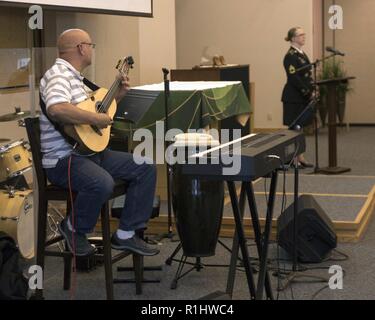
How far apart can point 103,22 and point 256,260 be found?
3.39 meters

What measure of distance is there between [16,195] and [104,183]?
96 cm

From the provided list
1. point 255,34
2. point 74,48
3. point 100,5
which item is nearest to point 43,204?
point 74,48

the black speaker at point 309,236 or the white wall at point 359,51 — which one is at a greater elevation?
the white wall at point 359,51

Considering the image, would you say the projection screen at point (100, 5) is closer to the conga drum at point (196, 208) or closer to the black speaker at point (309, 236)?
the conga drum at point (196, 208)

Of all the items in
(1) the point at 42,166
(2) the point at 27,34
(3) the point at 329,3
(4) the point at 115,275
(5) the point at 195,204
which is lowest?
(4) the point at 115,275

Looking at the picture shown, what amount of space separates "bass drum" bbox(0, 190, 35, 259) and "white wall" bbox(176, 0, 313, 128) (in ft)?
20.7

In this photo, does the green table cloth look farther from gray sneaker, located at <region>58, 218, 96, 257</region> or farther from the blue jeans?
gray sneaker, located at <region>58, 218, 96, 257</region>

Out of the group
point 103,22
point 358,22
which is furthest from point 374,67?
point 103,22

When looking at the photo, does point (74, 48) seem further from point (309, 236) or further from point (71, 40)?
point (309, 236)

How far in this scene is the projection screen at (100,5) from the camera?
4806 millimetres

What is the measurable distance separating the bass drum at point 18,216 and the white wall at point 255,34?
6.31 metres

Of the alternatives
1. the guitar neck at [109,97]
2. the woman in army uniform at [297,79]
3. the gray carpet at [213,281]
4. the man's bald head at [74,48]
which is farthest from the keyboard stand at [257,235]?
the woman in army uniform at [297,79]

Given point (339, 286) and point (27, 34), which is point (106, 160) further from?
point (27, 34)

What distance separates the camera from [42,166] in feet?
11.6
